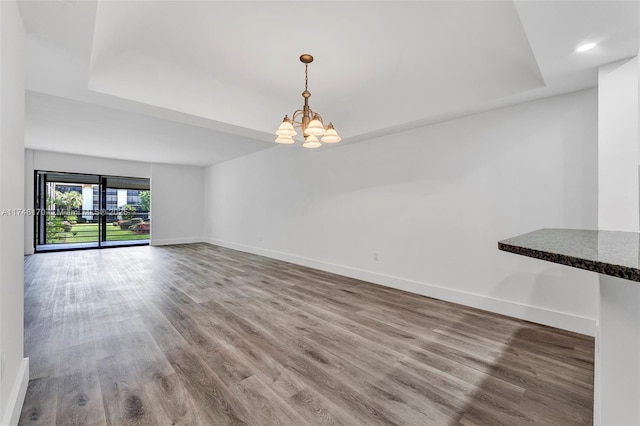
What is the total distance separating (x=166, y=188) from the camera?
8.87 meters

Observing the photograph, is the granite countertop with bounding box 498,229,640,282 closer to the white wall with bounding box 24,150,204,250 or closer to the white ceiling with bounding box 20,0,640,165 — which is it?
the white ceiling with bounding box 20,0,640,165

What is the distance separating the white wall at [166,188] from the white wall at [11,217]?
7588 millimetres

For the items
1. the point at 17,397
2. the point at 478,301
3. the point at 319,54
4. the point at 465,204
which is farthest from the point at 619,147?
the point at 17,397

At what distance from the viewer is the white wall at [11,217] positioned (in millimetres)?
1301

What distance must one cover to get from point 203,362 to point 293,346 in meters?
0.72

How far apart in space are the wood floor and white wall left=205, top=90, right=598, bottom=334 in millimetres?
350

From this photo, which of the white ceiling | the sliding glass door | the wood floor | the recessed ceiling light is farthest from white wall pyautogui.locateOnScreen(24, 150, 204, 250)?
the recessed ceiling light

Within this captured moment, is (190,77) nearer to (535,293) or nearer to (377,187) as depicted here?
(377,187)

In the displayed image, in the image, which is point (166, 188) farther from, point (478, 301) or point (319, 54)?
point (478, 301)

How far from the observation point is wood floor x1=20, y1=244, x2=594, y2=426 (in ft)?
5.27

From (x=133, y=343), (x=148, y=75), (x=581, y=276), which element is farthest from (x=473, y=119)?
(x=133, y=343)

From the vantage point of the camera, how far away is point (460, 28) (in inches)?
94.0

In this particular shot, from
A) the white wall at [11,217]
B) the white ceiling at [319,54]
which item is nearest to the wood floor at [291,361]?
the white wall at [11,217]

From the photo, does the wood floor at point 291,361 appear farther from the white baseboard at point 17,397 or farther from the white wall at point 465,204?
the white wall at point 465,204
